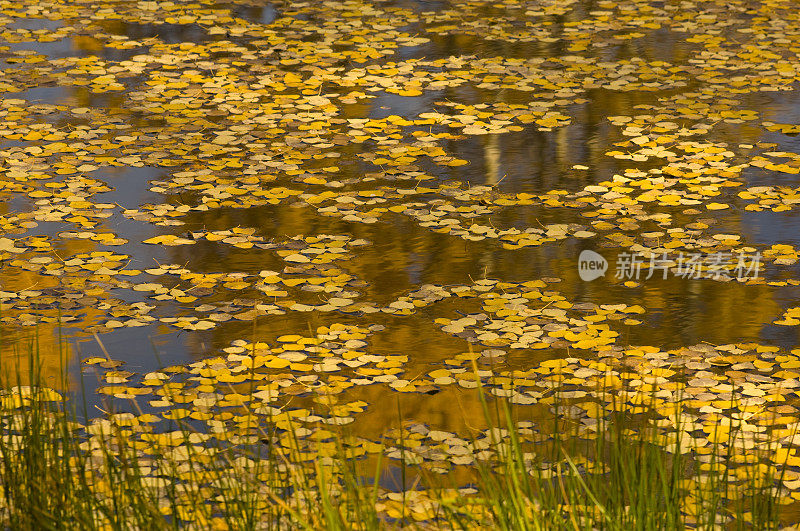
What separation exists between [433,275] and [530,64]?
3.91 metres

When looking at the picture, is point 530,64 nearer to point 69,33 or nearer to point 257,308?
point 69,33

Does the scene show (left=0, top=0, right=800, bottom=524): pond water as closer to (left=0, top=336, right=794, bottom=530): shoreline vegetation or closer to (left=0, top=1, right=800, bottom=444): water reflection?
(left=0, top=1, right=800, bottom=444): water reflection

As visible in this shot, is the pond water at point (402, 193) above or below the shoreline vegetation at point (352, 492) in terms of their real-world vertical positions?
below

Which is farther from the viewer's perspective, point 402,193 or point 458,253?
point 402,193

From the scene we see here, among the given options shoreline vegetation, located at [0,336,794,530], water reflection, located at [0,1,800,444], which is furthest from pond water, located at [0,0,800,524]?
shoreline vegetation, located at [0,336,794,530]

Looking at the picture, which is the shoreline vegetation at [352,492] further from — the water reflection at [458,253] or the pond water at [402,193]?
the water reflection at [458,253]

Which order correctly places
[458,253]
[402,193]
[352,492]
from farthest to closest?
[402,193]
[458,253]
[352,492]

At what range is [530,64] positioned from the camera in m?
8.86

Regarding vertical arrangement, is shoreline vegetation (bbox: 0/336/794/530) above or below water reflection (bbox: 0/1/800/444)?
above

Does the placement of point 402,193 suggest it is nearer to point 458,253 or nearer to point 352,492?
point 458,253

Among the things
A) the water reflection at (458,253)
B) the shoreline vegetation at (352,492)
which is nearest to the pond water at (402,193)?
the water reflection at (458,253)

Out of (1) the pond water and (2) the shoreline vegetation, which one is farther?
(1) the pond water

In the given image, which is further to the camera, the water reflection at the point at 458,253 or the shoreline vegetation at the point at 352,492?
the water reflection at the point at 458,253

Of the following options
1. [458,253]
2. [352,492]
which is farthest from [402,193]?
[352,492]
